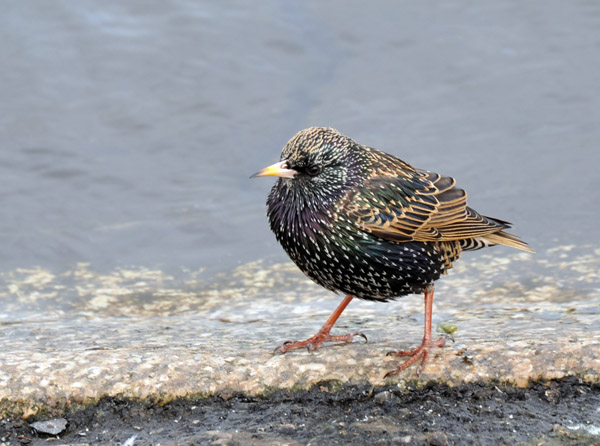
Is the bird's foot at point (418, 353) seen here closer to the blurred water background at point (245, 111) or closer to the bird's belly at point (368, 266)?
the bird's belly at point (368, 266)

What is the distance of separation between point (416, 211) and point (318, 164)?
1.91 feet

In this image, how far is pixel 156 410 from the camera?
3691 millimetres

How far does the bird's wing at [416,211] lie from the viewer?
4414 mm

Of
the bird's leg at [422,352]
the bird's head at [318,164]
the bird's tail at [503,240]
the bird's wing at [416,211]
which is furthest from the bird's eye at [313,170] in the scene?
the bird's tail at [503,240]

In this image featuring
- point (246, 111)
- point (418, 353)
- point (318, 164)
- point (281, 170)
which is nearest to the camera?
point (418, 353)

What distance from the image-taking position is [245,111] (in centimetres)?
827

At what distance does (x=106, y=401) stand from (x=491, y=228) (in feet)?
7.74

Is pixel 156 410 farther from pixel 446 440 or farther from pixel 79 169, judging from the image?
pixel 79 169

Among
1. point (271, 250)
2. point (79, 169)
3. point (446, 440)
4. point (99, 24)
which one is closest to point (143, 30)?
point (99, 24)

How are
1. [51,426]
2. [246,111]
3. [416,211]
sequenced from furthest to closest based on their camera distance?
[246,111] < [416,211] < [51,426]

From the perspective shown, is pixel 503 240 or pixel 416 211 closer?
pixel 416 211

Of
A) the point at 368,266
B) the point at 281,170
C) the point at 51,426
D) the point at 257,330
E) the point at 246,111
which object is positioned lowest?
the point at 51,426

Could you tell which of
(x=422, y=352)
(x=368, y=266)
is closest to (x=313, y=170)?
(x=368, y=266)

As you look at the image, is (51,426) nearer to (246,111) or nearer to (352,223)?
(352,223)
